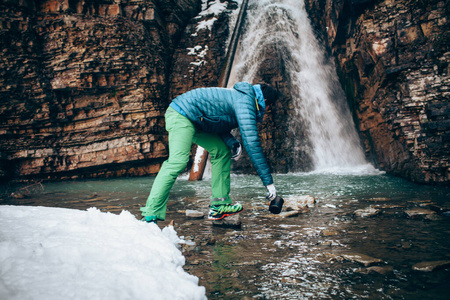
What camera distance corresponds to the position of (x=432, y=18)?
4.79 meters

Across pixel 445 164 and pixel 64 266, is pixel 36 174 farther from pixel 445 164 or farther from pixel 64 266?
pixel 445 164

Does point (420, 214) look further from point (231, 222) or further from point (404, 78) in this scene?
point (404, 78)

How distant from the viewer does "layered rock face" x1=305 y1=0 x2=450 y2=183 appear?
4.54 m

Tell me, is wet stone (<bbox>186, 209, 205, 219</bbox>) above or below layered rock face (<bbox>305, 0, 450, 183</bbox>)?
below

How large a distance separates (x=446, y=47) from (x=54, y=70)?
11441mm

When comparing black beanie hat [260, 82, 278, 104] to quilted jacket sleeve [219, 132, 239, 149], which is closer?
black beanie hat [260, 82, 278, 104]

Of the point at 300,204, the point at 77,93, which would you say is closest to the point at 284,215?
the point at 300,204

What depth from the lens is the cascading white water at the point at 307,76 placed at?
9227 mm

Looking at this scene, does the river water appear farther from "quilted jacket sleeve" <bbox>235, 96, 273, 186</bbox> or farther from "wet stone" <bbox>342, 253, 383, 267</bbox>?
"quilted jacket sleeve" <bbox>235, 96, 273, 186</bbox>

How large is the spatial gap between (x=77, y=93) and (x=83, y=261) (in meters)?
10.2

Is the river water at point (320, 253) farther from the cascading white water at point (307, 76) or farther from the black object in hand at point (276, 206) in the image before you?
the cascading white water at point (307, 76)

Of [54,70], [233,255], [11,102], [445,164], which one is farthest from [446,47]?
[11,102]

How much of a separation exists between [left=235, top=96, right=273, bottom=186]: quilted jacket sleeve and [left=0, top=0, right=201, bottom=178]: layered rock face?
8.08m

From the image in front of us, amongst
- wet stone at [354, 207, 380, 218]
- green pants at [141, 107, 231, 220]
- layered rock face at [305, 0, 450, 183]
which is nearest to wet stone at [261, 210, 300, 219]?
green pants at [141, 107, 231, 220]
